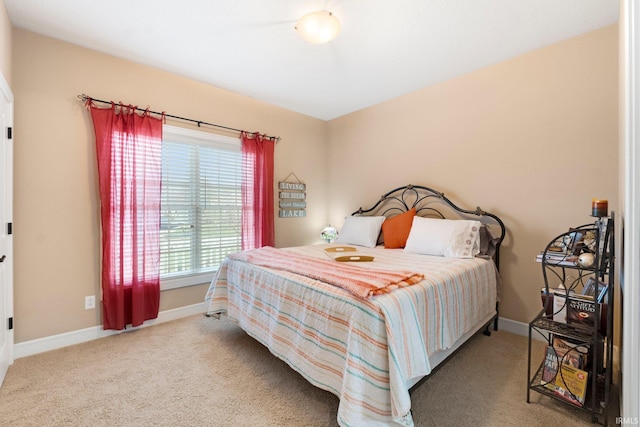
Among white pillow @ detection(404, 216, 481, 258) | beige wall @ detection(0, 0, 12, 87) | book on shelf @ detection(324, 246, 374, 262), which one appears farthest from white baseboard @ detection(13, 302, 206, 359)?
white pillow @ detection(404, 216, 481, 258)

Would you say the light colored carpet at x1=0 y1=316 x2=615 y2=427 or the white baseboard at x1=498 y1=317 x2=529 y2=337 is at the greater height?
the white baseboard at x1=498 y1=317 x2=529 y2=337

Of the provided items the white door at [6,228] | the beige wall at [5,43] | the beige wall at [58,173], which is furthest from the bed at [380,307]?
the beige wall at [5,43]

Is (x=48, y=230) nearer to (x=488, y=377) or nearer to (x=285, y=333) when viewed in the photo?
(x=285, y=333)

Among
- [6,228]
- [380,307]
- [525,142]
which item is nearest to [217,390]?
[380,307]

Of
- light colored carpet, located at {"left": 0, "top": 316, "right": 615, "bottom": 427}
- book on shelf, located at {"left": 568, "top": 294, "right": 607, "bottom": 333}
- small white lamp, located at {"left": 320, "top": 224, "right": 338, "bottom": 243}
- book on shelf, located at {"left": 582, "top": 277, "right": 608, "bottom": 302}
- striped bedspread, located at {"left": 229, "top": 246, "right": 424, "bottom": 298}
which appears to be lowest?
light colored carpet, located at {"left": 0, "top": 316, "right": 615, "bottom": 427}

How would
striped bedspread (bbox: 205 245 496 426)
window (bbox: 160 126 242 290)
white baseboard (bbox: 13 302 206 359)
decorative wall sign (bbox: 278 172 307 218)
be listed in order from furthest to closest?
decorative wall sign (bbox: 278 172 307 218), window (bbox: 160 126 242 290), white baseboard (bbox: 13 302 206 359), striped bedspread (bbox: 205 245 496 426)

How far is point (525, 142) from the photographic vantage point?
258 centimetres

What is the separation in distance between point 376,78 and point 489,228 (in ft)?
6.42

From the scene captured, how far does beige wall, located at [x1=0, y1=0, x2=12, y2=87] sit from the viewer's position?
6.20ft

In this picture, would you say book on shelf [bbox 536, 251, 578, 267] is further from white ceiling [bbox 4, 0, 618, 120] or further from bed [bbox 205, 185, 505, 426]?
white ceiling [bbox 4, 0, 618, 120]

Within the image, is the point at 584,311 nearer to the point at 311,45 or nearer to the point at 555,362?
the point at 555,362

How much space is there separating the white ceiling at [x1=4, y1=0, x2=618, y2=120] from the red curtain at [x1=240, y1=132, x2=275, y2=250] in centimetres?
77

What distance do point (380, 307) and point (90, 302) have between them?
8.76 ft

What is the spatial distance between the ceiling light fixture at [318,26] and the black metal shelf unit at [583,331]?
79.0 inches
